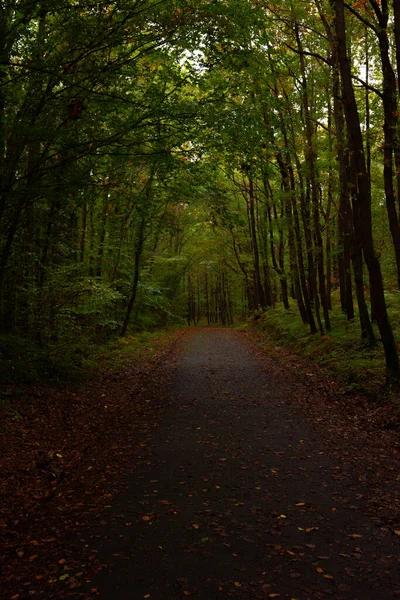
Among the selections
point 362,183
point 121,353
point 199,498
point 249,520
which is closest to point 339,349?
point 362,183

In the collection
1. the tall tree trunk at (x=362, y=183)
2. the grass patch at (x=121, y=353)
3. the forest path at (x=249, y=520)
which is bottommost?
the forest path at (x=249, y=520)

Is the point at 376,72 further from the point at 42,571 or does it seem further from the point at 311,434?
the point at 42,571

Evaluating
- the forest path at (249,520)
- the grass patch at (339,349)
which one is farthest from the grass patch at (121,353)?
the forest path at (249,520)

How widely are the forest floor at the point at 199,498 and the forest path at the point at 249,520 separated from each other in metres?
0.02

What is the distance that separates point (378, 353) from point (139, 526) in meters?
8.12

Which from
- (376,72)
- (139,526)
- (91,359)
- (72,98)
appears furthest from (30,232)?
(376,72)

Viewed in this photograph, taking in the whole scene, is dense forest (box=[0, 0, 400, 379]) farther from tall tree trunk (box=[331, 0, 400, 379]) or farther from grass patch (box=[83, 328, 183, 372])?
grass patch (box=[83, 328, 183, 372])

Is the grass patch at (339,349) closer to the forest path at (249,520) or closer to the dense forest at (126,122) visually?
the dense forest at (126,122)

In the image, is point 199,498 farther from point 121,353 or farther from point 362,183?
point 121,353

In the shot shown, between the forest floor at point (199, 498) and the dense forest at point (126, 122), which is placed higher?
the dense forest at point (126, 122)

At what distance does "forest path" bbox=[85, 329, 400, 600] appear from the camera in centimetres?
315

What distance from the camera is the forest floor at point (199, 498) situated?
3215 mm

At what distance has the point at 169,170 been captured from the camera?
855 centimetres

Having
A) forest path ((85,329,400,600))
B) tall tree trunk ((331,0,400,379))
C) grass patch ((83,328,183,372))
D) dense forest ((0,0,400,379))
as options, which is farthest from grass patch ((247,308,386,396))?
grass patch ((83,328,183,372))
